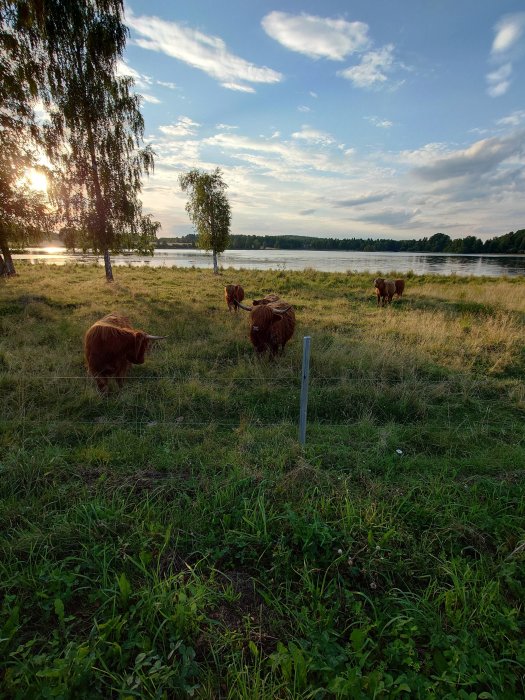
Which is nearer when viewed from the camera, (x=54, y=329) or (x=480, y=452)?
(x=480, y=452)

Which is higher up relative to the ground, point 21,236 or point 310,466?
point 21,236

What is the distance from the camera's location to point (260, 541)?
229 cm

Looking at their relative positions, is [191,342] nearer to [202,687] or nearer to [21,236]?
[202,687]

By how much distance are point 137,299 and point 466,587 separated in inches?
568

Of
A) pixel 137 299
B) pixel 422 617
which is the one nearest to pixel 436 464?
pixel 422 617

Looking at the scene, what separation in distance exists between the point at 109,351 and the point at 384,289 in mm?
13224

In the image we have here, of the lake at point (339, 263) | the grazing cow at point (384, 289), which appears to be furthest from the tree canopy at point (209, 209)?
the grazing cow at point (384, 289)

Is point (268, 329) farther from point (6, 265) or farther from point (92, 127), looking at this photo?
point (6, 265)

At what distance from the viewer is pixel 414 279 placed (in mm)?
25797

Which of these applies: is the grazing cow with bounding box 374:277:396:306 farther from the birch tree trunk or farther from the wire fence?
the birch tree trunk

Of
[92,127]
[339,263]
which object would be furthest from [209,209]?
[339,263]

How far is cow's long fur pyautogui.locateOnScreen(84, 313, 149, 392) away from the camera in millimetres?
5371

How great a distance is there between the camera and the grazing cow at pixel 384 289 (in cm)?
1545

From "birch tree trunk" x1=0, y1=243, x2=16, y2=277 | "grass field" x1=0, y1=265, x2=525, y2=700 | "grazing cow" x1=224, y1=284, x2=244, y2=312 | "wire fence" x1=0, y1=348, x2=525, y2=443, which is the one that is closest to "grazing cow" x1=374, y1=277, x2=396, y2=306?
"grazing cow" x1=224, y1=284, x2=244, y2=312
